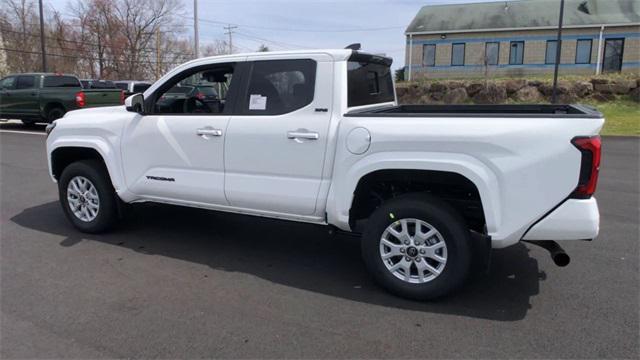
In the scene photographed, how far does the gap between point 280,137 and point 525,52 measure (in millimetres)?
32993

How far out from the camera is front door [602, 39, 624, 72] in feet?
105

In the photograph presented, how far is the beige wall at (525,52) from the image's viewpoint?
31.6 meters

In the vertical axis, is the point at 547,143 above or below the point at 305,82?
below

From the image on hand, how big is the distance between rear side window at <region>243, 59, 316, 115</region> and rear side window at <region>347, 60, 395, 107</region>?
365mm

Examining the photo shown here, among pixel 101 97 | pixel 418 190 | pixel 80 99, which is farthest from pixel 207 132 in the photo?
pixel 101 97

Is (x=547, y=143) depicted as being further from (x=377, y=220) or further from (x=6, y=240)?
(x=6, y=240)

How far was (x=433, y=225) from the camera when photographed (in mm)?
3779

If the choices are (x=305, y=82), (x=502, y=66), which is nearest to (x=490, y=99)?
(x=502, y=66)

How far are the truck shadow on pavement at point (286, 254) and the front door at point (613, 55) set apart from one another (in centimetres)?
3274

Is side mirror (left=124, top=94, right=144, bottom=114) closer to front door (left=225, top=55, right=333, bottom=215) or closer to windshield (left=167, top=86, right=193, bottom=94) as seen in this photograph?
windshield (left=167, top=86, right=193, bottom=94)

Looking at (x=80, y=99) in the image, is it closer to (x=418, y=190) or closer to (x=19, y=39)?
(x=418, y=190)

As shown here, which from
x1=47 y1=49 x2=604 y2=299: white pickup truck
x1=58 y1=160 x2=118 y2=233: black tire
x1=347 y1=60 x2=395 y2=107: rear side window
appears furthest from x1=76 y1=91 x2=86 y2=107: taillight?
x1=347 y1=60 x2=395 y2=107: rear side window

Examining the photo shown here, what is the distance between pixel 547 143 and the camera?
11.2 ft

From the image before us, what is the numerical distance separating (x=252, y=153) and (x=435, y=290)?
192 centimetres
